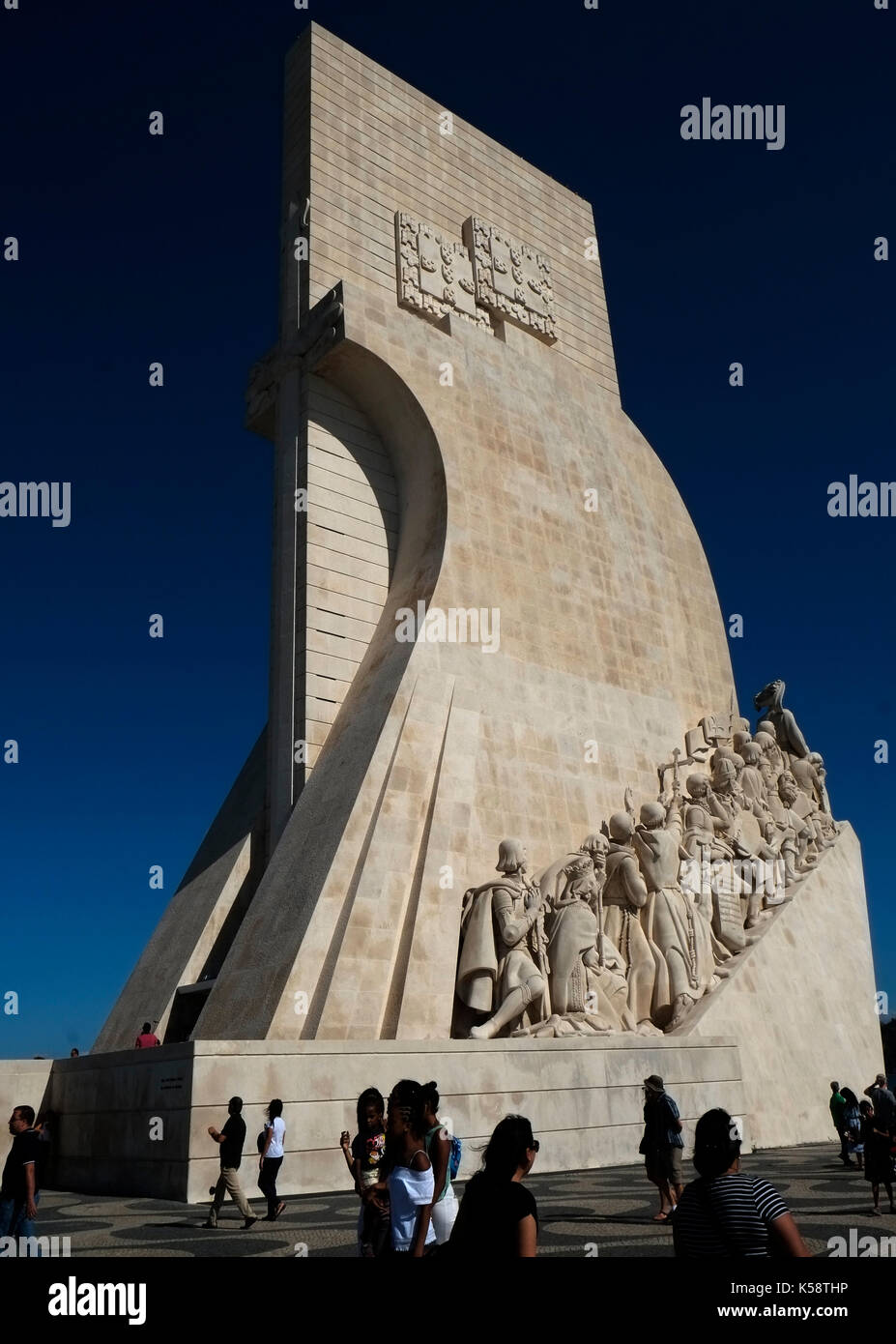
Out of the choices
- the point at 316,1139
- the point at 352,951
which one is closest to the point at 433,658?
the point at 352,951

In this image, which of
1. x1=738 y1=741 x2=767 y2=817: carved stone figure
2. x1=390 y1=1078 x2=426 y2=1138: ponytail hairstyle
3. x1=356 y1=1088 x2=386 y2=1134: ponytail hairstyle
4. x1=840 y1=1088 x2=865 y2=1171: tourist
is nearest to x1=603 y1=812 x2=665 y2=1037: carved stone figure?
x1=840 y1=1088 x2=865 y2=1171: tourist

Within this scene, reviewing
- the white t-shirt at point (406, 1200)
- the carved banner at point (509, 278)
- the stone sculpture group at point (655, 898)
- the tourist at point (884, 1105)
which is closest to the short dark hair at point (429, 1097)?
the white t-shirt at point (406, 1200)

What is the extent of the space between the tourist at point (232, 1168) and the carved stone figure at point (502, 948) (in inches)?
131

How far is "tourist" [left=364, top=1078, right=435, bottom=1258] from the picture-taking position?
2.84m

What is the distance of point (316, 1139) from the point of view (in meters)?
7.16

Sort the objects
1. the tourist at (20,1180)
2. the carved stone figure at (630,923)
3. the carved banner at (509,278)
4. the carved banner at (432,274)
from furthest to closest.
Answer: the carved banner at (509,278) < the carved banner at (432,274) < the carved stone figure at (630,923) < the tourist at (20,1180)

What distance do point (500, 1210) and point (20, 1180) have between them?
3202mm

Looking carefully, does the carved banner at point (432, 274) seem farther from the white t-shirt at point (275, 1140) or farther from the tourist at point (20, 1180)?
the tourist at point (20, 1180)

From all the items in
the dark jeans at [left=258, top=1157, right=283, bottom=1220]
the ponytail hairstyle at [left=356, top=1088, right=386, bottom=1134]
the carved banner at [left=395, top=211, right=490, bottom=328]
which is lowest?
the dark jeans at [left=258, top=1157, right=283, bottom=1220]

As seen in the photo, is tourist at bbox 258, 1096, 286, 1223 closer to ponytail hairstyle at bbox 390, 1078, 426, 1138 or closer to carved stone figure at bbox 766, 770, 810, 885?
ponytail hairstyle at bbox 390, 1078, 426, 1138

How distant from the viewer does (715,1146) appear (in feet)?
7.88

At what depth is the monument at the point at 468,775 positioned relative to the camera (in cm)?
Answer: 860

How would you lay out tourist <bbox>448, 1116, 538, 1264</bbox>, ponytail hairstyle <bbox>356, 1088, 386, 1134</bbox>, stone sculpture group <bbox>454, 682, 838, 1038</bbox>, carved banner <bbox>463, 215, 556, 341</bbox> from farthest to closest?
carved banner <bbox>463, 215, 556, 341</bbox>, stone sculpture group <bbox>454, 682, 838, 1038</bbox>, ponytail hairstyle <bbox>356, 1088, 386, 1134</bbox>, tourist <bbox>448, 1116, 538, 1264</bbox>

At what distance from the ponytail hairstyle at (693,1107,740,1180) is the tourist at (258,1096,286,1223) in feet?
14.0
